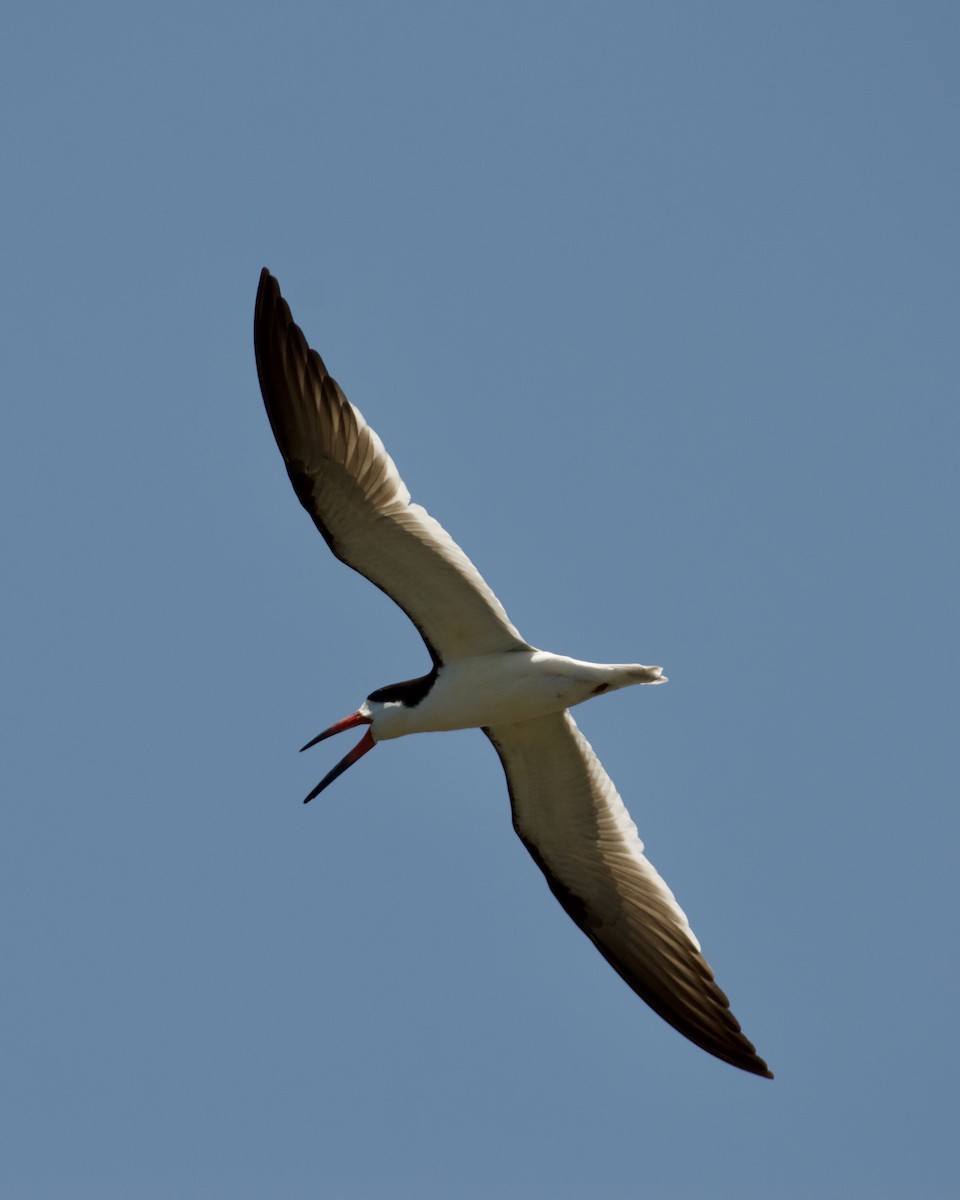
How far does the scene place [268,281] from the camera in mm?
11258

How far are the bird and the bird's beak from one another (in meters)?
0.01

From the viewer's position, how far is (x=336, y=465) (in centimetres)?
1128

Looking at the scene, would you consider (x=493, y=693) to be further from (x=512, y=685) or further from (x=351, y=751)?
(x=351, y=751)

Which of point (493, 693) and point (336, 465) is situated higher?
point (336, 465)

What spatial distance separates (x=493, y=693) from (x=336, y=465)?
1.98 m

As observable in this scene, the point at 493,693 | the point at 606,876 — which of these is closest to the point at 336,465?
the point at 493,693

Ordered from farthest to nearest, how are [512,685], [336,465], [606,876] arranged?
[606,876] < [512,685] < [336,465]

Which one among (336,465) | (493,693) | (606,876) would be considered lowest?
(606,876)

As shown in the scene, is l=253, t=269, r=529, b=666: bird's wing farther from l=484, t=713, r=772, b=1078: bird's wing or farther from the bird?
l=484, t=713, r=772, b=1078: bird's wing

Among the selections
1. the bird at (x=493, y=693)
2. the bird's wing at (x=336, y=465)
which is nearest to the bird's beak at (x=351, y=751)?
the bird at (x=493, y=693)

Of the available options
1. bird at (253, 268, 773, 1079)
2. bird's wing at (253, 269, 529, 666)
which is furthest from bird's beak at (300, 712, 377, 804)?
bird's wing at (253, 269, 529, 666)

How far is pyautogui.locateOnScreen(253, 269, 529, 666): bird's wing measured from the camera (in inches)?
444

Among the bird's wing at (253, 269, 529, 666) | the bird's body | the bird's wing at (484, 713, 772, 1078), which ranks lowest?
the bird's wing at (484, 713, 772, 1078)

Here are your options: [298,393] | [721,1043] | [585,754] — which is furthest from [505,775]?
[298,393]
